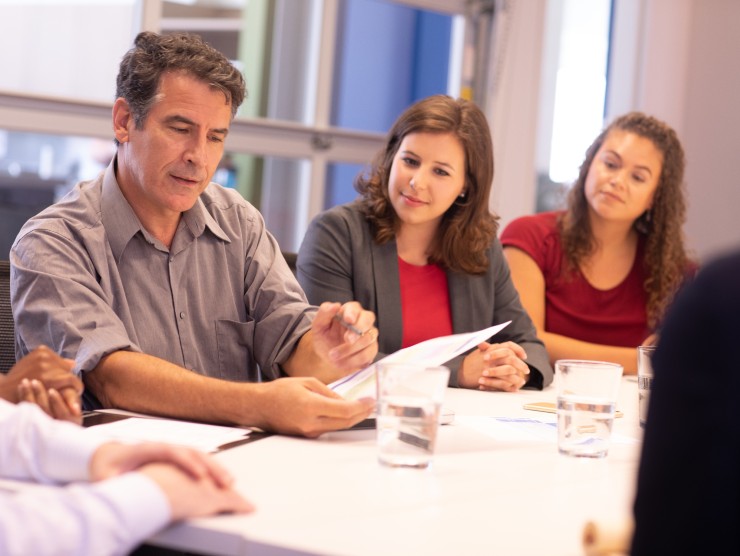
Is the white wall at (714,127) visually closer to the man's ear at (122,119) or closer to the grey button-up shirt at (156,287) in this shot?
the grey button-up shirt at (156,287)

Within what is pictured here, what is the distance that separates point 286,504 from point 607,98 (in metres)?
4.67

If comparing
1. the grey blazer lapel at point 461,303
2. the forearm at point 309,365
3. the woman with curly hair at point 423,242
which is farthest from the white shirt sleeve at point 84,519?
the grey blazer lapel at point 461,303

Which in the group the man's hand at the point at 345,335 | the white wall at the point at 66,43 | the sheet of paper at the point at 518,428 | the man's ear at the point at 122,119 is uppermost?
the white wall at the point at 66,43

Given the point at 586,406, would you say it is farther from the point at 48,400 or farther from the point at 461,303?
the point at 461,303

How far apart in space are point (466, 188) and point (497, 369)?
0.78 meters

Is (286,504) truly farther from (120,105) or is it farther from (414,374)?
(120,105)

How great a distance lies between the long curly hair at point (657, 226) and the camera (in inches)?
123

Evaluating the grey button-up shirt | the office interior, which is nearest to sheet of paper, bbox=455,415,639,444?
the grey button-up shirt

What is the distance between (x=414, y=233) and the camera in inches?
107

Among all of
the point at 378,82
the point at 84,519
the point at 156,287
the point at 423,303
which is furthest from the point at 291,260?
the point at 378,82

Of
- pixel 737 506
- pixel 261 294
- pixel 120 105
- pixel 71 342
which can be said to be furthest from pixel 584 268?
pixel 737 506

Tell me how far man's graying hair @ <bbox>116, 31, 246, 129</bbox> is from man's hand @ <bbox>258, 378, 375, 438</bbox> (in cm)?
78

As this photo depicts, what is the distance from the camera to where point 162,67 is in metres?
1.95

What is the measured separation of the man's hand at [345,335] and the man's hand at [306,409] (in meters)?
0.32
